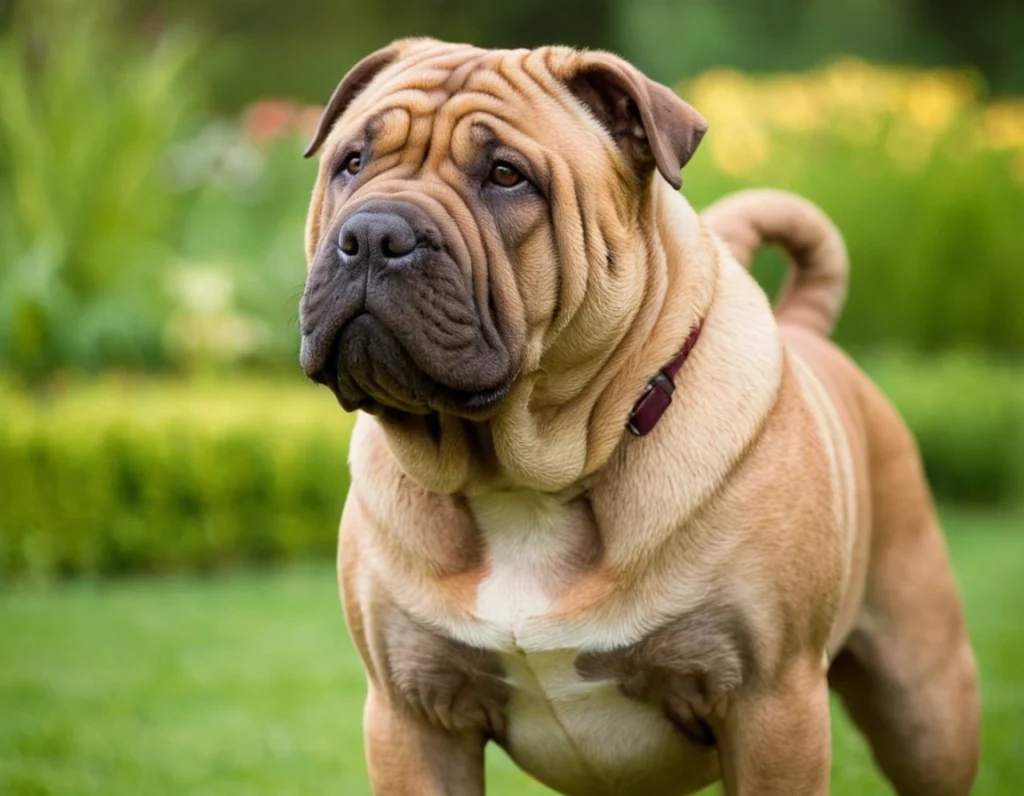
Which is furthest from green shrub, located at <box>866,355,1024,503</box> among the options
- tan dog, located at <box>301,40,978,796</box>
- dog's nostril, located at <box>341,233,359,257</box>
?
dog's nostril, located at <box>341,233,359,257</box>

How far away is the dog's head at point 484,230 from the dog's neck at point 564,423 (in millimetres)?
25

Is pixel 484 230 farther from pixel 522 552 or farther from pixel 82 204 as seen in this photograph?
pixel 82 204

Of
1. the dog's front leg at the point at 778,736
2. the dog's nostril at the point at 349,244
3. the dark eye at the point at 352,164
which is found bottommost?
the dog's front leg at the point at 778,736

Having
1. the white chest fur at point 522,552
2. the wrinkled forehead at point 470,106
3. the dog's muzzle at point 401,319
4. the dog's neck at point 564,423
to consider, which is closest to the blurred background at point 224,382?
the white chest fur at point 522,552

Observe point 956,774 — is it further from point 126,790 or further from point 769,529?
point 126,790

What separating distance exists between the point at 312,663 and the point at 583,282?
11.5 ft

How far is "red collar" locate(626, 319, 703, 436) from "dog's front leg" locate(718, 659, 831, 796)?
0.52 m

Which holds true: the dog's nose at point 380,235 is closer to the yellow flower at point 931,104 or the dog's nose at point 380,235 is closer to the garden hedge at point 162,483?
the garden hedge at point 162,483

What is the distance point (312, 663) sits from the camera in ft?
19.5

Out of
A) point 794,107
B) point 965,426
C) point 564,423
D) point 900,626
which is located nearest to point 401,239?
point 564,423

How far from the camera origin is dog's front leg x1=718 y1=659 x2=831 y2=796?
290cm

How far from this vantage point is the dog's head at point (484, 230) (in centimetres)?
261

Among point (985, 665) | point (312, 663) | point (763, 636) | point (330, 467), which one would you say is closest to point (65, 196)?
point (330, 467)

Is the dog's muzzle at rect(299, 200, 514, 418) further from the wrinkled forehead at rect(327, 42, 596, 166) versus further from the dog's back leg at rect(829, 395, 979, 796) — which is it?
the dog's back leg at rect(829, 395, 979, 796)
